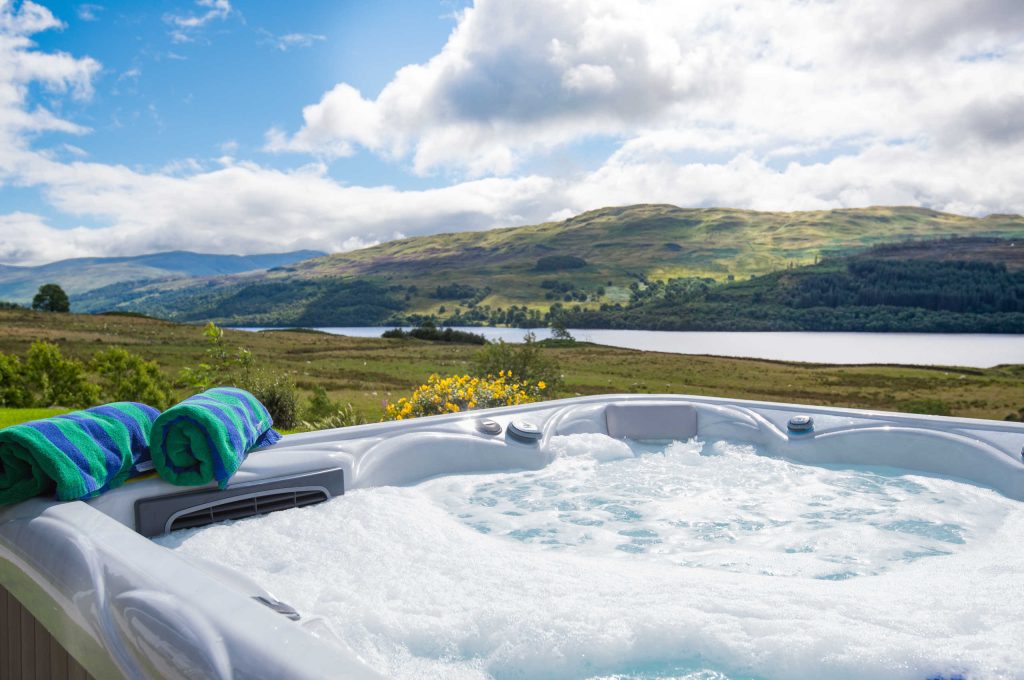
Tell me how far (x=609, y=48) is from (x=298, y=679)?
9473mm

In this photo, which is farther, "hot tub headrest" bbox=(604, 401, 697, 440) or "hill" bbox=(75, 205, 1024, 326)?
"hill" bbox=(75, 205, 1024, 326)

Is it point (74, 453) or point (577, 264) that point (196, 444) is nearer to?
point (74, 453)

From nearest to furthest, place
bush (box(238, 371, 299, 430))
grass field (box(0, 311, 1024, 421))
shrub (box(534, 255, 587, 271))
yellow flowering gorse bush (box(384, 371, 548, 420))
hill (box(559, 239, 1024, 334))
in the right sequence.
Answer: yellow flowering gorse bush (box(384, 371, 548, 420)) → bush (box(238, 371, 299, 430)) → grass field (box(0, 311, 1024, 421)) → hill (box(559, 239, 1024, 334)) → shrub (box(534, 255, 587, 271))

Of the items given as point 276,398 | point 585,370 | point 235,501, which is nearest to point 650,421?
point 235,501

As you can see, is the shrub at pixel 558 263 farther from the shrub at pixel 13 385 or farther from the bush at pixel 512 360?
the shrub at pixel 13 385

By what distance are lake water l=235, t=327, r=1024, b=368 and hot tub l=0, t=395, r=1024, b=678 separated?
983 cm

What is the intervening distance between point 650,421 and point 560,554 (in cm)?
195

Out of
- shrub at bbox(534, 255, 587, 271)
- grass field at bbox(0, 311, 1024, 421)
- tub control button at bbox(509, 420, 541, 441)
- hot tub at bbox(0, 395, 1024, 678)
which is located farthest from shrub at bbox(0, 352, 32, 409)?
shrub at bbox(534, 255, 587, 271)

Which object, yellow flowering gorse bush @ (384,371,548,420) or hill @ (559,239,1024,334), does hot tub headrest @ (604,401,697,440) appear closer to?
yellow flowering gorse bush @ (384,371,548,420)

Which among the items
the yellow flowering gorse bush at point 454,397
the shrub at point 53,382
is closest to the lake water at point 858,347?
the shrub at point 53,382

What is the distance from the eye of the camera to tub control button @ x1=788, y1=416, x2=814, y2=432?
407cm

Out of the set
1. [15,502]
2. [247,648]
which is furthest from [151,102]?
[247,648]

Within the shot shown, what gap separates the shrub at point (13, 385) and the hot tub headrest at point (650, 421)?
246 inches

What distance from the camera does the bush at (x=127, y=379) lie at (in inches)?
279
